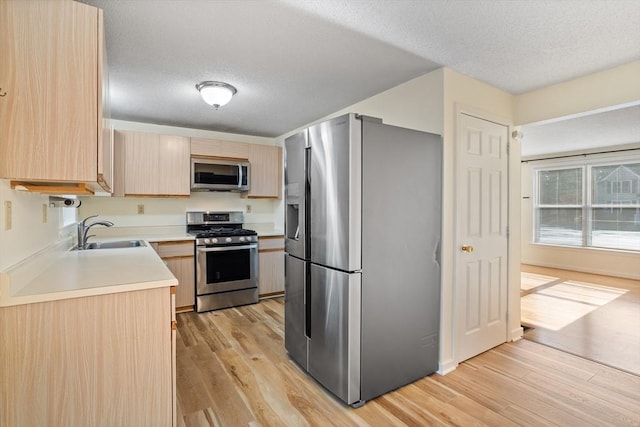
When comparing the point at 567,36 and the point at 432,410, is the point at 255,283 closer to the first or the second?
the point at 432,410

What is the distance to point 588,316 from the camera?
12.5ft

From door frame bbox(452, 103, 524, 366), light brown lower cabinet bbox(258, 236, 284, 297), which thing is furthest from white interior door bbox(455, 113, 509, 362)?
light brown lower cabinet bbox(258, 236, 284, 297)

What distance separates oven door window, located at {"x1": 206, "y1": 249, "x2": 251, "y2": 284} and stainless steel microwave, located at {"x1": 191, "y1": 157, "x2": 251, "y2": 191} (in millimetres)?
878

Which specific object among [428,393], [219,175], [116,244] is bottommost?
[428,393]

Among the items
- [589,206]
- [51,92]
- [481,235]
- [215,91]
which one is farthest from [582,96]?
[589,206]

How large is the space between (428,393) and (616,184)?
607 centimetres

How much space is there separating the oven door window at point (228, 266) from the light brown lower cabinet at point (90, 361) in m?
2.44

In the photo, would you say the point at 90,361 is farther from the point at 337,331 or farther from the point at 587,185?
the point at 587,185

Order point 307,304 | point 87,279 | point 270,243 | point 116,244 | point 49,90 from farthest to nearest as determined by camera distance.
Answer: point 270,243
point 116,244
point 307,304
point 87,279
point 49,90

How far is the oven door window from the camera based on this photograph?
3.99 m

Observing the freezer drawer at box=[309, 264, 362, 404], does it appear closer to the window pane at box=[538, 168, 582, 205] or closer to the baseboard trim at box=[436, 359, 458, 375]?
the baseboard trim at box=[436, 359, 458, 375]

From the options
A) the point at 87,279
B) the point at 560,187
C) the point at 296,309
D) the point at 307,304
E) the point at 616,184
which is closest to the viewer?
the point at 87,279

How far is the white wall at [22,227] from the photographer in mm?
1370

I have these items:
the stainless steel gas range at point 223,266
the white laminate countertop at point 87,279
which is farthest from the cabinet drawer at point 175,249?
the white laminate countertop at point 87,279
